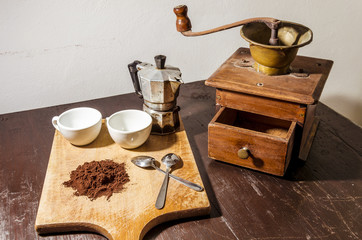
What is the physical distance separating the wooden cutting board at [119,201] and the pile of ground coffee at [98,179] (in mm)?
16

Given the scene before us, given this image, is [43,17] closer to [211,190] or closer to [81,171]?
[81,171]

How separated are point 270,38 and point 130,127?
0.54 m

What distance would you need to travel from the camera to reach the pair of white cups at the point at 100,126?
1102 mm

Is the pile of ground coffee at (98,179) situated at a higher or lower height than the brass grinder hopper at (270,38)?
lower

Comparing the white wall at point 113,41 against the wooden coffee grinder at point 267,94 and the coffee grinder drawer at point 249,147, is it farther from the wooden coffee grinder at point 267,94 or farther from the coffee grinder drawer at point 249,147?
the coffee grinder drawer at point 249,147

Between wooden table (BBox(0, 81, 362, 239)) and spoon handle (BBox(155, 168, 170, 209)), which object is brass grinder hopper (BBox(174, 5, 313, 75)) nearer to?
wooden table (BBox(0, 81, 362, 239))

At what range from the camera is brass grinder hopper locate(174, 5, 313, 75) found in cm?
107

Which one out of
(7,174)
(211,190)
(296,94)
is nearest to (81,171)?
(7,174)

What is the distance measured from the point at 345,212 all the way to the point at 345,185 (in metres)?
0.11

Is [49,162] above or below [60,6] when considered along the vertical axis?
below

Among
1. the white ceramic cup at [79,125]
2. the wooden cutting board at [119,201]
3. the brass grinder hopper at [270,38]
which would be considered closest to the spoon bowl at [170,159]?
the wooden cutting board at [119,201]

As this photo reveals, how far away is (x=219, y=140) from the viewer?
1077 mm

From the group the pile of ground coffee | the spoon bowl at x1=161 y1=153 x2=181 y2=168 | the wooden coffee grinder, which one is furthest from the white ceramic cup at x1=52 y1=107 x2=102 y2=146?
the wooden coffee grinder

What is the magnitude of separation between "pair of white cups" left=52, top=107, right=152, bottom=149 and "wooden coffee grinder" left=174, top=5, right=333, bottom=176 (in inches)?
9.0
